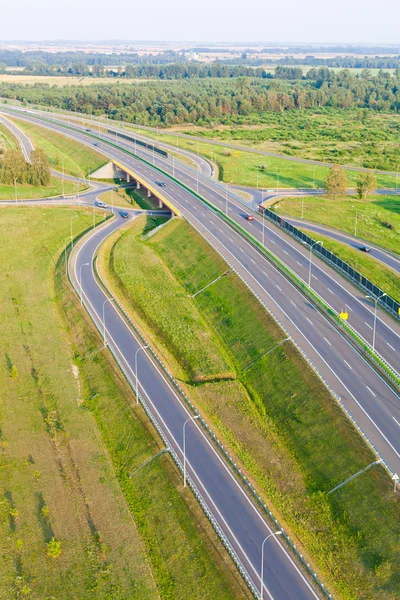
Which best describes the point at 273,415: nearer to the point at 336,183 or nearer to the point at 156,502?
the point at 156,502

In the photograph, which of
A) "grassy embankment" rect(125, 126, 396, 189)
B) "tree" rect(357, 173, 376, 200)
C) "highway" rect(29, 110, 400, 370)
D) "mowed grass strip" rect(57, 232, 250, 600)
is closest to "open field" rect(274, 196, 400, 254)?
"tree" rect(357, 173, 376, 200)

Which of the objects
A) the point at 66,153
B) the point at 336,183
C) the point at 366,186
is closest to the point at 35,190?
the point at 66,153

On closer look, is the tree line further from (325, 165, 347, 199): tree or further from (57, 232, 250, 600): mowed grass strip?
(57, 232, 250, 600): mowed grass strip

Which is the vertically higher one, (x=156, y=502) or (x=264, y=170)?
(x=264, y=170)

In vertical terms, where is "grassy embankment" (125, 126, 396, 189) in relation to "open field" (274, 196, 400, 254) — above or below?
above

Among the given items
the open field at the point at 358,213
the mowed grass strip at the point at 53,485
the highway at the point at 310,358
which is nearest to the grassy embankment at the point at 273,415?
the highway at the point at 310,358

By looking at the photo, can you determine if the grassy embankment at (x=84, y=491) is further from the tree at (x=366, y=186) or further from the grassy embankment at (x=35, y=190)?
the tree at (x=366, y=186)
